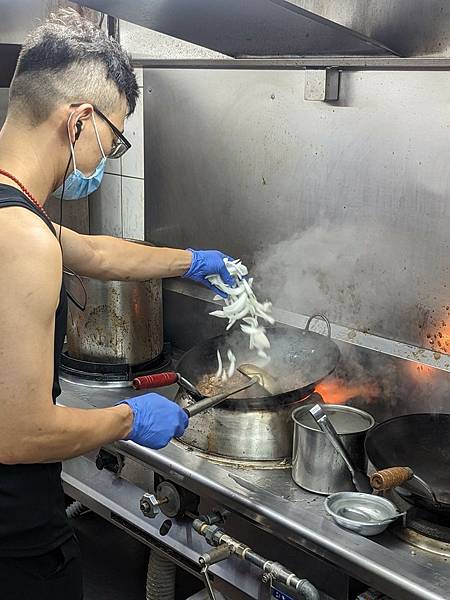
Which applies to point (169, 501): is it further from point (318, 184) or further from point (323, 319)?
point (318, 184)

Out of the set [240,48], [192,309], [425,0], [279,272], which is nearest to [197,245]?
[192,309]

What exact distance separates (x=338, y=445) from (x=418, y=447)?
8.8 inches

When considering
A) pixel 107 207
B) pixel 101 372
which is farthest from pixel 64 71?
pixel 107 207

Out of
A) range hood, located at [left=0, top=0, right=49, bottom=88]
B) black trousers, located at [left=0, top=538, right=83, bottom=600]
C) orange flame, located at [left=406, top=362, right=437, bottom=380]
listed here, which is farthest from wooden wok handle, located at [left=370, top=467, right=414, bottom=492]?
range hood, located at [left=0, top=0, right=49, bottom=88]

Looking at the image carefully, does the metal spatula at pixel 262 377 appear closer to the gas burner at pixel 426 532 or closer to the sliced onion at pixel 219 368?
the sliced onion at pixel 219 368

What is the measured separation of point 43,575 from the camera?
1.57m

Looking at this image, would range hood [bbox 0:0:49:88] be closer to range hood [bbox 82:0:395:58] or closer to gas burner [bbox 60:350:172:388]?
range hood [bbox 82:0:395:58]

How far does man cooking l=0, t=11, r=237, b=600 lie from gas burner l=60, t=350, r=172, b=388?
703 mm

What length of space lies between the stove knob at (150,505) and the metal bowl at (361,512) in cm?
48

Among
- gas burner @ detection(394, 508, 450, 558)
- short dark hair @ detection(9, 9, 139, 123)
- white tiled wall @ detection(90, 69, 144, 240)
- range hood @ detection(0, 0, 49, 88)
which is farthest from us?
range hood @ detection(0, 0, 49, 88)

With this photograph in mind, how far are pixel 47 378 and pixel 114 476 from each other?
2.95 feet

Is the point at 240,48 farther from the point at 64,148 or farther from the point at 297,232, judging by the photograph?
the point at 64,148

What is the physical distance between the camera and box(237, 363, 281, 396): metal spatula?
1.86 metres

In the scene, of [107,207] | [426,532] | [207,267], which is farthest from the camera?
[107,207]
